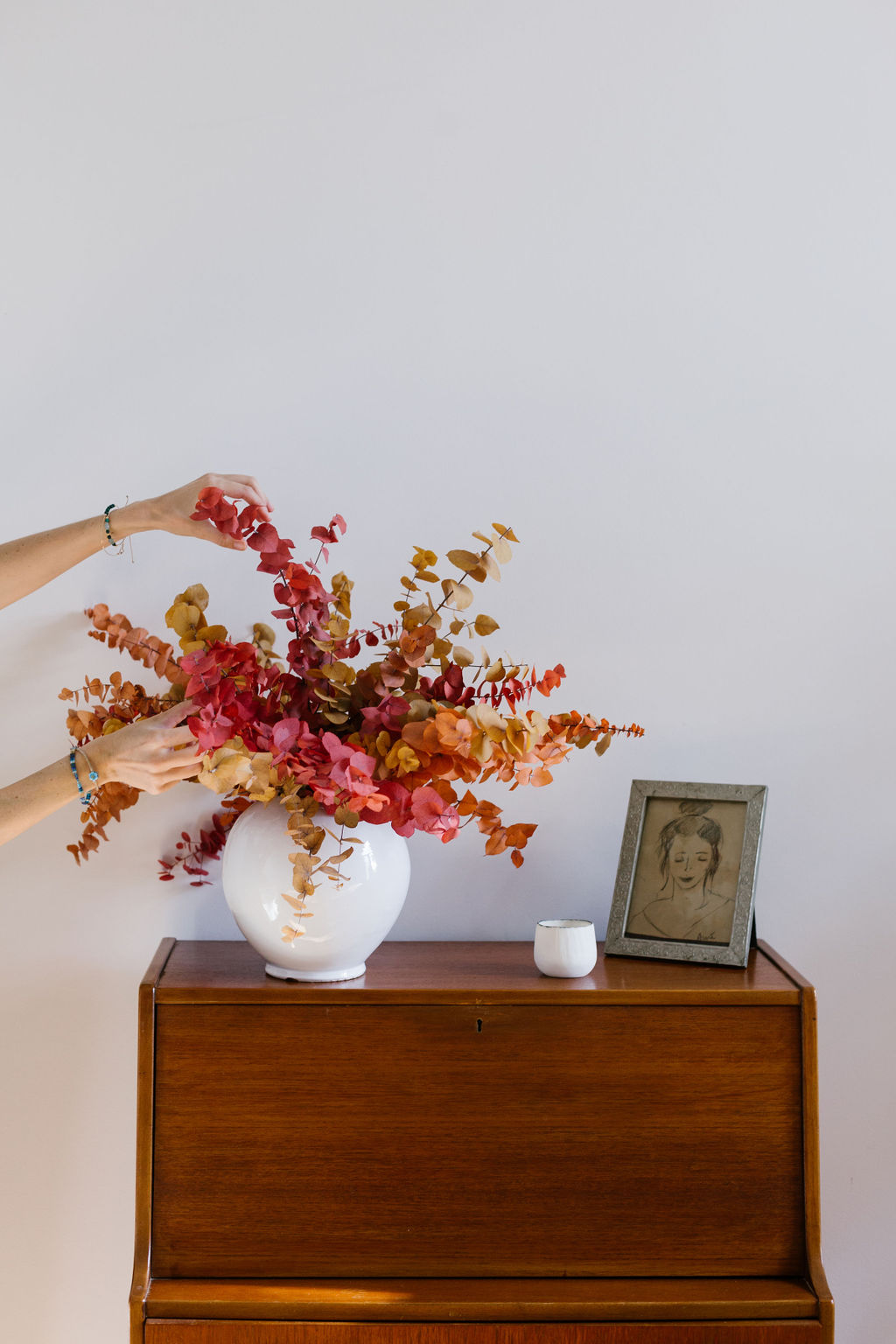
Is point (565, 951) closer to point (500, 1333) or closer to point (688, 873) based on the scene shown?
point (688, 873)

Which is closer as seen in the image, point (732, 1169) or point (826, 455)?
point (732, 1169)

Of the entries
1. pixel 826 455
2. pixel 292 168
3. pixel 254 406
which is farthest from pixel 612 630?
pixel 292 168

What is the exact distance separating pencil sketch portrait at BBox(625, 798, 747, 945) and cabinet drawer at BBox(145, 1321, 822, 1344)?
49 cm

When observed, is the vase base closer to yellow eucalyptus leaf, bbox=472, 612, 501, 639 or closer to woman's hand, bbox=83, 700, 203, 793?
woman's hand, bbox=83, 700, 203, 793

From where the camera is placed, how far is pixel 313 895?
1.38m

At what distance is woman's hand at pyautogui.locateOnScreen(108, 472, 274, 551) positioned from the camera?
1392mm

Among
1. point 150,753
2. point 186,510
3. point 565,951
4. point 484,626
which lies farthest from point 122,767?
point 565,951

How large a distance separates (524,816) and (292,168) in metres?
1.18

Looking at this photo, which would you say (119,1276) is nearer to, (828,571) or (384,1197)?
(384,1197)

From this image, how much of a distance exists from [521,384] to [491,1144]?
1.20 metres

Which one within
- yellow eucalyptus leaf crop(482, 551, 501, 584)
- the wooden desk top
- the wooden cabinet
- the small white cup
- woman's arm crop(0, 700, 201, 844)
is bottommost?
the wooden cabinet

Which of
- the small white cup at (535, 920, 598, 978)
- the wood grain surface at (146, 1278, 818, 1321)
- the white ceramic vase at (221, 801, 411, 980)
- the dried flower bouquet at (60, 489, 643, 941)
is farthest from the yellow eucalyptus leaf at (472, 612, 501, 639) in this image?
the wood grain surface at (146, 1278, 818, 1321)

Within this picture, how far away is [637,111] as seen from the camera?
1.85 meters

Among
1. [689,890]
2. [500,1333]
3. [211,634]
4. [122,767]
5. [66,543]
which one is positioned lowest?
[500,1333]
